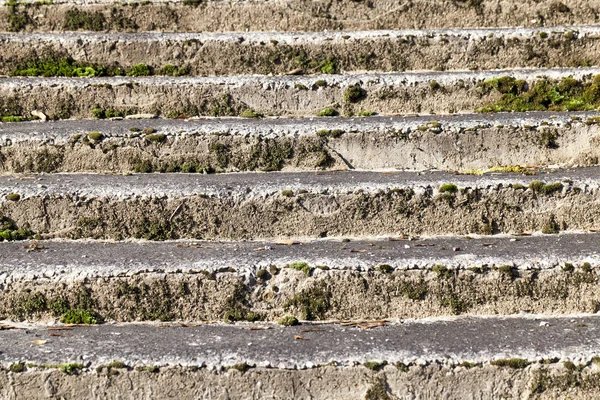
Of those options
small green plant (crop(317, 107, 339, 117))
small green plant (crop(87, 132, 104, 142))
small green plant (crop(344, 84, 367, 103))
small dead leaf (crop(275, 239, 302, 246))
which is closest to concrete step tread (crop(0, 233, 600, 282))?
small dead leaf (crop(275, 239, 302, 246))

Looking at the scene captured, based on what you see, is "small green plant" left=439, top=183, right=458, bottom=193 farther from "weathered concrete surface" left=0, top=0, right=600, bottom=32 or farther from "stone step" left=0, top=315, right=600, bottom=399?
"weathered concrete surface" left=0, top=0, right=600, bottom=32

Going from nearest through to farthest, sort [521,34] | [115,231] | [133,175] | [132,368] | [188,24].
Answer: [132,368] < [115,231] < [133,175] < [521,34] < [188,24]

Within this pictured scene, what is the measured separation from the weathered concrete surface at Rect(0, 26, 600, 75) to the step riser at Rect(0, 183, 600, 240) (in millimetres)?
1861

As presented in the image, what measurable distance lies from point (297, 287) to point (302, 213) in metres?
0.74

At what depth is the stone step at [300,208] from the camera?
211 inches

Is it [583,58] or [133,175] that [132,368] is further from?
[583,58]

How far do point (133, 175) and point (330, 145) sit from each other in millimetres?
1651

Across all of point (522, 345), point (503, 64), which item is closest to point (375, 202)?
point (522, 345)

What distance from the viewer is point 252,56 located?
6777mm

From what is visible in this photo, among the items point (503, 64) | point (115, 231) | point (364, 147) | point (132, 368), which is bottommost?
point (132, 368)

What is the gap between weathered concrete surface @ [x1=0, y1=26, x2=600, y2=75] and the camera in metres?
6.75

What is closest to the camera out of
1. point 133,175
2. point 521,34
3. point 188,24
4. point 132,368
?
point 132,368

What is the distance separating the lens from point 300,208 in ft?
17.7

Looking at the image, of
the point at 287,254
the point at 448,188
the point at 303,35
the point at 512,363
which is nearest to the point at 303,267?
the point at 287,254
